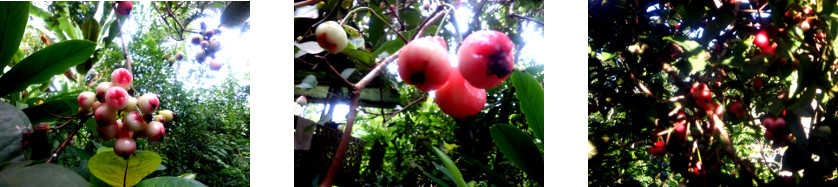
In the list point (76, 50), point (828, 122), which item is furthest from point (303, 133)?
point (828, 122)

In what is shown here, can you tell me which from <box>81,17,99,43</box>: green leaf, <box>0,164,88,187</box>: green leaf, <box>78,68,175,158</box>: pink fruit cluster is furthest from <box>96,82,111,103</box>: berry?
<box>81,17,99,43</box>: green leaf

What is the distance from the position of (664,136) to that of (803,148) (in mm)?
169

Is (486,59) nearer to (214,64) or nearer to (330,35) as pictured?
(330,35)

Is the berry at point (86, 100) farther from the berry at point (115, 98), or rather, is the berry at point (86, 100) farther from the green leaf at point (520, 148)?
the green leaf at point (520, 148)

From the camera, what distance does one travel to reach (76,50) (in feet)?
1.53

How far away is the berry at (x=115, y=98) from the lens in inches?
16.5

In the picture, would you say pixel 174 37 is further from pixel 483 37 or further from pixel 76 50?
pixel 483 37

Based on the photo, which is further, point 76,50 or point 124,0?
point 124,0

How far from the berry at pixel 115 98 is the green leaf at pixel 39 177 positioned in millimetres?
85

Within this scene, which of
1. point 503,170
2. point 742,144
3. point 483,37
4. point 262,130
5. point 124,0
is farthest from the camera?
point 503,170

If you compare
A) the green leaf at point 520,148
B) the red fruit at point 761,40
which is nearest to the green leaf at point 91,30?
the green leaf at point 520,148

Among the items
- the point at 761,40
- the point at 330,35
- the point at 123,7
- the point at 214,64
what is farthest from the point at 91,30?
the point at 761,40

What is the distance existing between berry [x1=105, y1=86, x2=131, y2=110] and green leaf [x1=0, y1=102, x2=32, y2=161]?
73mm

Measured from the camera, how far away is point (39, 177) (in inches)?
13.3
